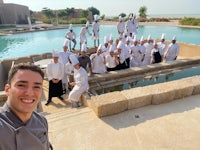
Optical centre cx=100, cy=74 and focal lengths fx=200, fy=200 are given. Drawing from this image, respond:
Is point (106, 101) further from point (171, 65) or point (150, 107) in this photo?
point (171, 65)

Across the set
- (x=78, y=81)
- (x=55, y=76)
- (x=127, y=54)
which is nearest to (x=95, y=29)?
(x=127, y=54)

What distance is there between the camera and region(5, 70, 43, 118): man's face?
4.06 feet

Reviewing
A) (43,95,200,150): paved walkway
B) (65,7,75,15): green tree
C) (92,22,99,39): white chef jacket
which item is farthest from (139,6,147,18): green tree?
(43,95,200,150): paved walkway

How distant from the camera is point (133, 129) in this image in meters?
3.03

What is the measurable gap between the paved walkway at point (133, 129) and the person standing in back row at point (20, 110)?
149 cm

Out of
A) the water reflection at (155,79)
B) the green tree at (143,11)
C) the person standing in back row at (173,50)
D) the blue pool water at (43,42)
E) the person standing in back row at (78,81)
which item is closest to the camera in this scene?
the person standing in back row at (78,81)

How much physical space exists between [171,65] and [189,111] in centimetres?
284

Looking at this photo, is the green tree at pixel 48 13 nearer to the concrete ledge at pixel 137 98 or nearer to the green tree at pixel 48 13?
the green tree at pixel 48 13

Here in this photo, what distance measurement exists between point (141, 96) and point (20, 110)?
8.69 feet

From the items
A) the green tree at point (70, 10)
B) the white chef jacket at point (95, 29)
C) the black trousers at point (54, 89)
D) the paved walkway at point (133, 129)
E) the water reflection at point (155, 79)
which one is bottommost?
the black trousers at point (54, 89)

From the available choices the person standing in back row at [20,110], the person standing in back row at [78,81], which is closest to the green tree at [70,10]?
the person standing in back row at [78,81]

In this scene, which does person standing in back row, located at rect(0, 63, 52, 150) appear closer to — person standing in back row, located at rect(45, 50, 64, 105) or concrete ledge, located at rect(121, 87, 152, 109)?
concrete ledge, located at rect(121, 87, 152, 109)

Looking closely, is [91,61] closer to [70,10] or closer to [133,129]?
[133,129]

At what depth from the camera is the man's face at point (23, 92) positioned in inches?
48.7
